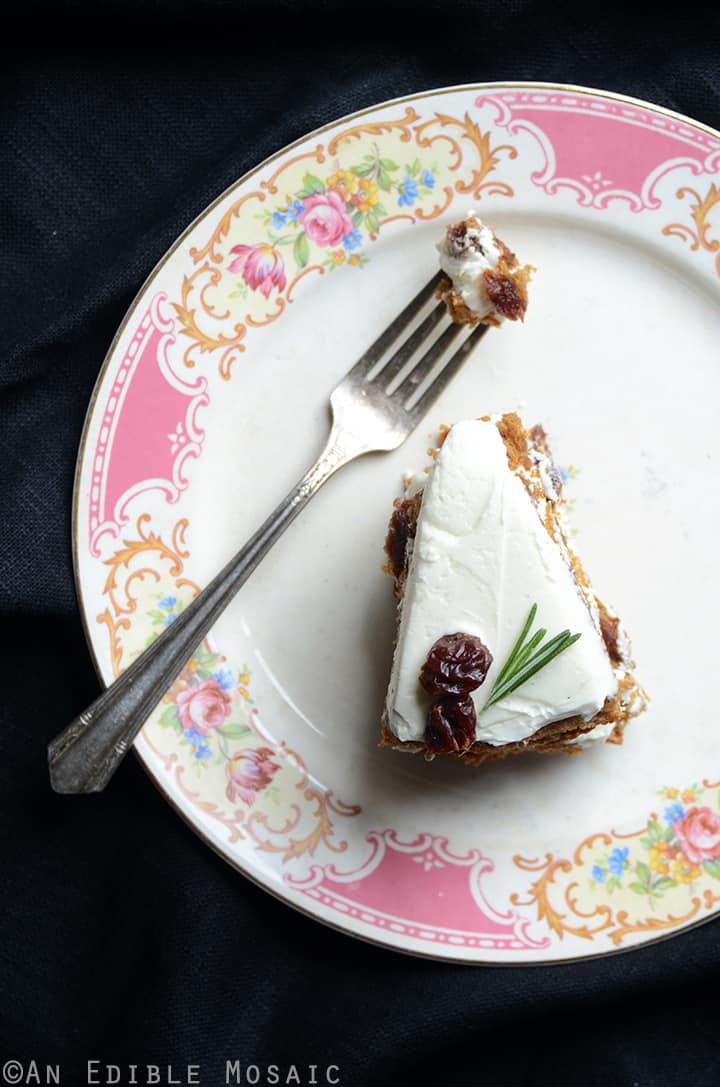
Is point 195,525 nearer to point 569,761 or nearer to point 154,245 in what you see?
point 154,245

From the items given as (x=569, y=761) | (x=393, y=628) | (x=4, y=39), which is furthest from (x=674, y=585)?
(x=4, y=39)

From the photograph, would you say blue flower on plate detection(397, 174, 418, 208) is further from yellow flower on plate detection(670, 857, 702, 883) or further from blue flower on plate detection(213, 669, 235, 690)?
yellow flower on plate detection(670, 857, 702, 883)

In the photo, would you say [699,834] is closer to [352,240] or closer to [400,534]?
[400,534]

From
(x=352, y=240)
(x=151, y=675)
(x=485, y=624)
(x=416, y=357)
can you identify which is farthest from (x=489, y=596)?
(x=352, y=240)

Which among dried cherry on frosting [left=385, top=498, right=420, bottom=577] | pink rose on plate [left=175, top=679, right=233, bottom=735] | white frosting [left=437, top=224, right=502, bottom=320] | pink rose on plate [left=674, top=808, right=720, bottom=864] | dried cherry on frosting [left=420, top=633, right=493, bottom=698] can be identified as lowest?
pink rose on plate [left=175, top=679, right=233, bottom=735]

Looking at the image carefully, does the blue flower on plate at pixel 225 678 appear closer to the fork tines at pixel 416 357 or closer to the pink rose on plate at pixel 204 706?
the pink rose on plate at pixel 204 706

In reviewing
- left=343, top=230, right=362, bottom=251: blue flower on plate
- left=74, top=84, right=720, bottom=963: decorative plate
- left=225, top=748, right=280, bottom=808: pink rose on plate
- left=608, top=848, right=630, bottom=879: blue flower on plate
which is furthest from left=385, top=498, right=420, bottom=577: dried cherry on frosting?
left=608, top=848, right=630, bottom=879: blue flower on plate
